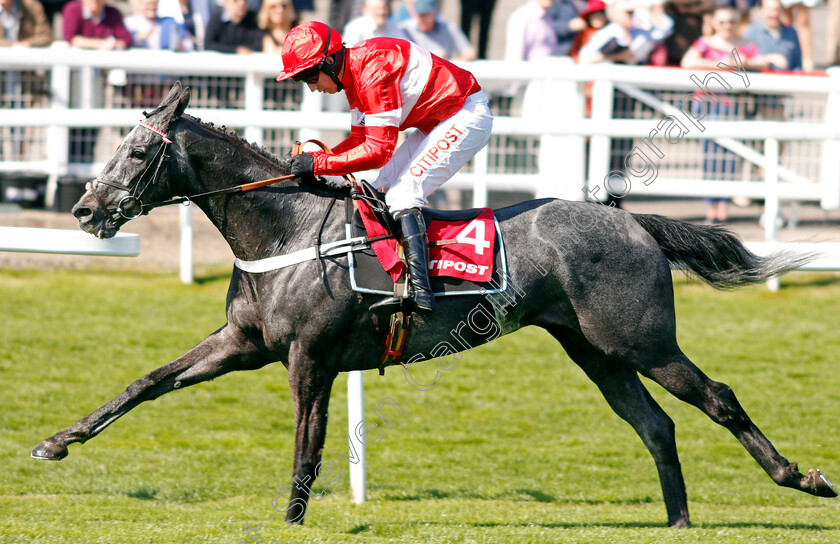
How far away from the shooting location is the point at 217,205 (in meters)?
4.70

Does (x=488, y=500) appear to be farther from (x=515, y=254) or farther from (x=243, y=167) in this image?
(x=243, y=167)

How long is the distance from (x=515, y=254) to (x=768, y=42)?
641cm

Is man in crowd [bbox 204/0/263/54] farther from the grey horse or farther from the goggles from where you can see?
the goggles

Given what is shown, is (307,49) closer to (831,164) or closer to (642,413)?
(642,413)

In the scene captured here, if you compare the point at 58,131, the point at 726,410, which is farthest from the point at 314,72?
the point at 58,131

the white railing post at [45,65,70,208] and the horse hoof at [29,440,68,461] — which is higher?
the white railing post at [45,65,70,208]

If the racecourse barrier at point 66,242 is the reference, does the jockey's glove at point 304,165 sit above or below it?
above

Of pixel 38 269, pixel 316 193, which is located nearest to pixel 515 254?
pixel 316 193

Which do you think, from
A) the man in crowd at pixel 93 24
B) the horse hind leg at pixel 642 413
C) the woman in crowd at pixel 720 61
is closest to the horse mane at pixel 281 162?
the horse hind leg at pixel 642 413

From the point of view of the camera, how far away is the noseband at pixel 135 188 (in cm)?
447

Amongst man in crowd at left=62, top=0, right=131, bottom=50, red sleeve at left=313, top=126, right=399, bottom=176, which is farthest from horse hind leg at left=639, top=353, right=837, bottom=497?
man in crowd at left=62, top=0, right=131, bottom=50

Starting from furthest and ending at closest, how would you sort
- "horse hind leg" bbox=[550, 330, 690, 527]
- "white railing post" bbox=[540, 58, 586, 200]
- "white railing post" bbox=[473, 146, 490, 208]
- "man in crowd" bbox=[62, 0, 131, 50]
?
"man in crowd" bbox=[62, 0, 131, 50] < "white railing post" bbox=[473, 146, 490, 208] < "white railing post" bbox=[540, 58, 586, 200] < "horse hind leg" bbox=[550, 330, 690, 527]

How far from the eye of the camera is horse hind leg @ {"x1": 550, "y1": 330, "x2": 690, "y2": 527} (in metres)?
5.05

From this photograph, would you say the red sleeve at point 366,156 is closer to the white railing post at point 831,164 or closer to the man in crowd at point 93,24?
the white railing post at point 831,164
